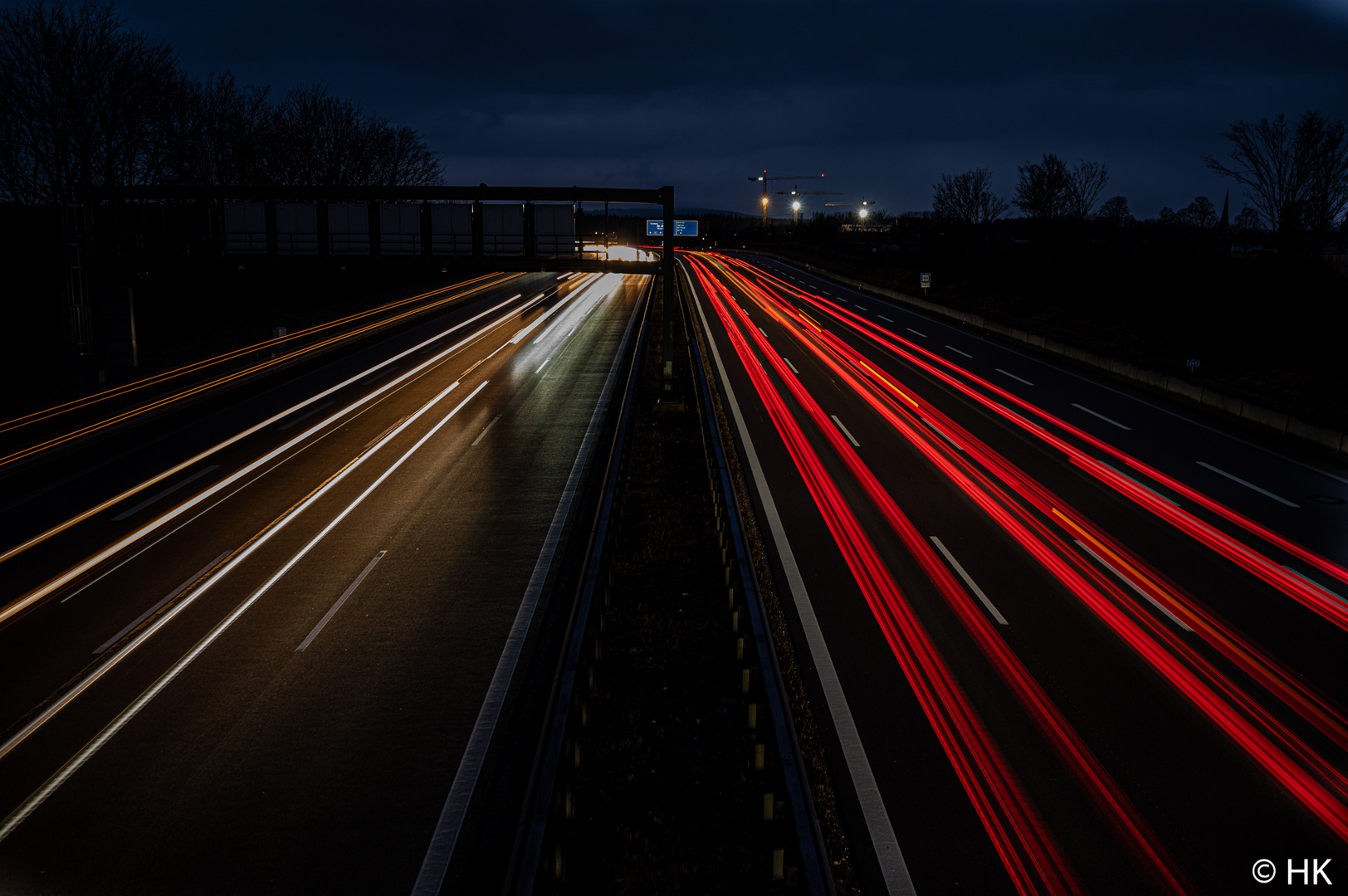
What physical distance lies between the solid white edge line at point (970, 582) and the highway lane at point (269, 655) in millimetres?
6949

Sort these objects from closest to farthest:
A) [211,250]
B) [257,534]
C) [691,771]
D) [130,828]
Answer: [130,828] < [691,771] < [257,534] < [211,250]

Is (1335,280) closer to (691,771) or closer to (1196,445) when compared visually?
(1196,445)

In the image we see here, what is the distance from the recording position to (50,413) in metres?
24.7

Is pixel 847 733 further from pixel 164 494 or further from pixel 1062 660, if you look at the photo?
pixel 164 494

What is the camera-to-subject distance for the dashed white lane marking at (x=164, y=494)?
54.6 feet

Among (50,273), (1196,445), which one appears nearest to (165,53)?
(50,273)

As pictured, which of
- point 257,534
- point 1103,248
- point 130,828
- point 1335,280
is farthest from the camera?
point 1103,248

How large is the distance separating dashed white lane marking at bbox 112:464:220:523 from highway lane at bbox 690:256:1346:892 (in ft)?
41.5

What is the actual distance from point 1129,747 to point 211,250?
3723 cm

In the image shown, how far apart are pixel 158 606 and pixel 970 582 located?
12.2m

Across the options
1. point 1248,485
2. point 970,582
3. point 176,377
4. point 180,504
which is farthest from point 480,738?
point 176,377

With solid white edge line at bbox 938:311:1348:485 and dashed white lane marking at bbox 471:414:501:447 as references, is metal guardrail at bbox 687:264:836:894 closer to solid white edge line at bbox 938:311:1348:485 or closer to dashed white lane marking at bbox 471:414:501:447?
dashed white lane marking at bbox 471:414:501:447

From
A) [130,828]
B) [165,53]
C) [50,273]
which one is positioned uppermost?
[165,53]

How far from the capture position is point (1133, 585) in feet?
43.6
